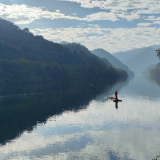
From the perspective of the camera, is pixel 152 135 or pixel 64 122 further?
pixel 64 122

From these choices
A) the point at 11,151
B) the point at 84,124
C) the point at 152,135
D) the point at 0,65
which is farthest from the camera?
the point at 0,65

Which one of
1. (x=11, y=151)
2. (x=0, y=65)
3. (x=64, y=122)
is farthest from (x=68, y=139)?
(x=0, y=65)

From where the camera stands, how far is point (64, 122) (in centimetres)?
5725

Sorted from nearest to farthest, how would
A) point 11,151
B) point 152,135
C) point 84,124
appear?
point 11,151 < point 152,135 < point 84,124

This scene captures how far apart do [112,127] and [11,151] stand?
947 inches

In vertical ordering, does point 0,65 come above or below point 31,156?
above

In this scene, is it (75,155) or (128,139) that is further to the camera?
(128,139)

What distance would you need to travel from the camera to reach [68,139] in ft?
141

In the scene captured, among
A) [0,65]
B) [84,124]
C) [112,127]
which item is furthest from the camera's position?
[0,65]

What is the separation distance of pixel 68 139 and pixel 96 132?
7.52 metres

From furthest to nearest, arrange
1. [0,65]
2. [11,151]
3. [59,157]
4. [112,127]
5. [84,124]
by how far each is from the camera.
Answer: [0,65] → [84,124] → [112,127] → [11,151] → [59,157]

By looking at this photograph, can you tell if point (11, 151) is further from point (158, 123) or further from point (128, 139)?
point (158, 123)

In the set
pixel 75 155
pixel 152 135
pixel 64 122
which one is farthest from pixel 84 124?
pixel 75 155

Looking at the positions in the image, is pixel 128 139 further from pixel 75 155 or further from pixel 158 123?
pixel 158 123
